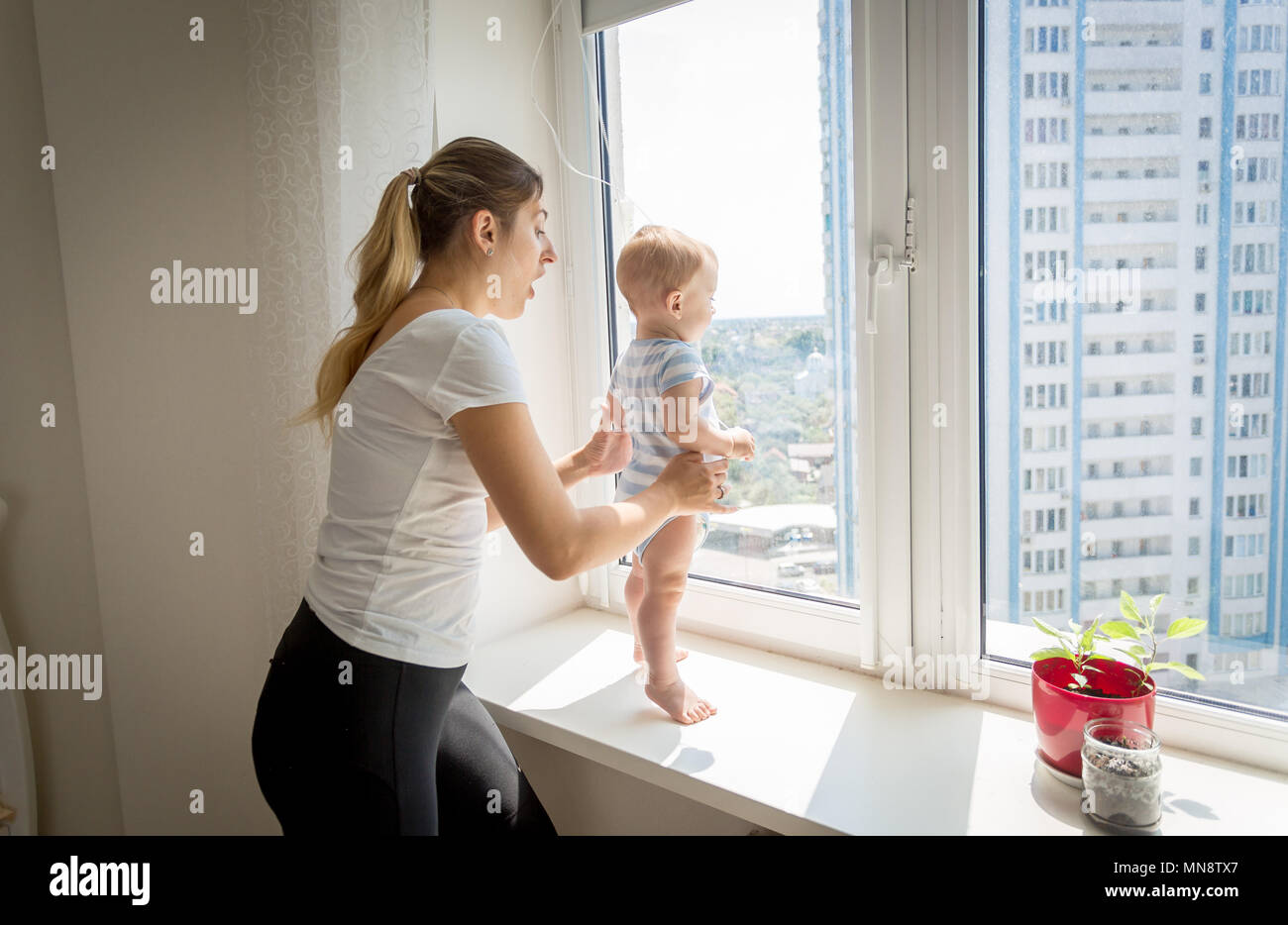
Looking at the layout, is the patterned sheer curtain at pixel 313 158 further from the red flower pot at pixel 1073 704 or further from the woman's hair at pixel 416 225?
the red flower pot at pixel 1073 704

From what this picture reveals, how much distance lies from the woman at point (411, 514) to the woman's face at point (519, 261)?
0.01m

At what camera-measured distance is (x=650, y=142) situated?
1.64 metres

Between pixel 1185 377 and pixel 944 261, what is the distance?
365 mm

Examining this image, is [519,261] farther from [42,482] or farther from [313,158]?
[42,482]

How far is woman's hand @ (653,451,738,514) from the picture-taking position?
1181mm

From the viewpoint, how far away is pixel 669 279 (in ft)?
4.08

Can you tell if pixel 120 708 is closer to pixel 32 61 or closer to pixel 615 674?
pixel 615 674

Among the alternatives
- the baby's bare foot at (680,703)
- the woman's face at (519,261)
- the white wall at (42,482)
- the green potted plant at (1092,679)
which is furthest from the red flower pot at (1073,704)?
the white wall at (42,482)

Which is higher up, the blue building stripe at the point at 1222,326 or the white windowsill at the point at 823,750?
the blue building stripe at the point at 1222,326

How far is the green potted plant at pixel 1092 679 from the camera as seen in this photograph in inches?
41.5

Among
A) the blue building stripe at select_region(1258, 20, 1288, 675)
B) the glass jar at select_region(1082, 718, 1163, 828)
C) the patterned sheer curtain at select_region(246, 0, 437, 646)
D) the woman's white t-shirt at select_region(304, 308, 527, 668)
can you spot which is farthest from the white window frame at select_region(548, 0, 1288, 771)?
the patterned sheer curtain at select_region(246, 0, 437, 646)

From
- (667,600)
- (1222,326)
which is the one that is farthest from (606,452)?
(1222,326)
